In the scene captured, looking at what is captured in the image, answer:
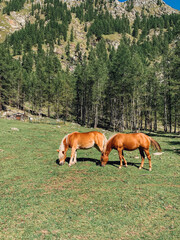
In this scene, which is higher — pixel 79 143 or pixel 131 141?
pixel 131 141

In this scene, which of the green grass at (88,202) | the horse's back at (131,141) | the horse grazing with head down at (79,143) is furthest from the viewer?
the horse grazing with head down at (79,143)

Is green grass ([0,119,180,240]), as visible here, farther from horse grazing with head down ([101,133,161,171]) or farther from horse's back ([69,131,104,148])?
horse's back ([69,131,104,148])

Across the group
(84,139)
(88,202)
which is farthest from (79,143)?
(88,202)

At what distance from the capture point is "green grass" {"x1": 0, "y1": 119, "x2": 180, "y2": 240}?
18.7 feet

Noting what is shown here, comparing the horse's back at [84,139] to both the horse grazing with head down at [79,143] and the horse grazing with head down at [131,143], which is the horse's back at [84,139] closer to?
the horse grazing with head down at [79,143]

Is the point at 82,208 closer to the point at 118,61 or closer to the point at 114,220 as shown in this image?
the point at 114,220

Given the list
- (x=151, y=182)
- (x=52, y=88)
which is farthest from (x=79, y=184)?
(x=52, y=88)

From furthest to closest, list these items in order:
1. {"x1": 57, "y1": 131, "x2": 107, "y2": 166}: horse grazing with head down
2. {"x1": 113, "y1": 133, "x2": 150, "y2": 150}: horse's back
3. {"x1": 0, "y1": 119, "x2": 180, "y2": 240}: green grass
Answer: {"x1": 57, "y1": 131, "x2": 107, "y2": 166}: horse grazing with head down < {"x1": 113, "y1": 133, "x2": 150, "y2": 150}: horse's back < {"x1": 0, "y1": 119, "x2": 180, "y2": 240}: green grass

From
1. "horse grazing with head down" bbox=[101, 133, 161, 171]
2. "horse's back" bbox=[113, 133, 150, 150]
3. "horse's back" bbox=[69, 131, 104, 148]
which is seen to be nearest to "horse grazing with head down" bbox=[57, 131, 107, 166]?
"horse's back" bbox=[69, 131, 104, 148]

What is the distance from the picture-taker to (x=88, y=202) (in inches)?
291

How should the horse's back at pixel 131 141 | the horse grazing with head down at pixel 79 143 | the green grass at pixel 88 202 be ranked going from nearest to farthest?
the green grass at pixel 88 202 → the horse's back at pixel 131 141 → the horse grazing with head down at pixel 79 143

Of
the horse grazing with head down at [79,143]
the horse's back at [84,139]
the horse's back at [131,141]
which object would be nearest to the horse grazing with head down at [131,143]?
the horse's back at [131,141]

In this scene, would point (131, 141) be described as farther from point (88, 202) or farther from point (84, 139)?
point (88, 202)

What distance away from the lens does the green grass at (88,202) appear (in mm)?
5688
